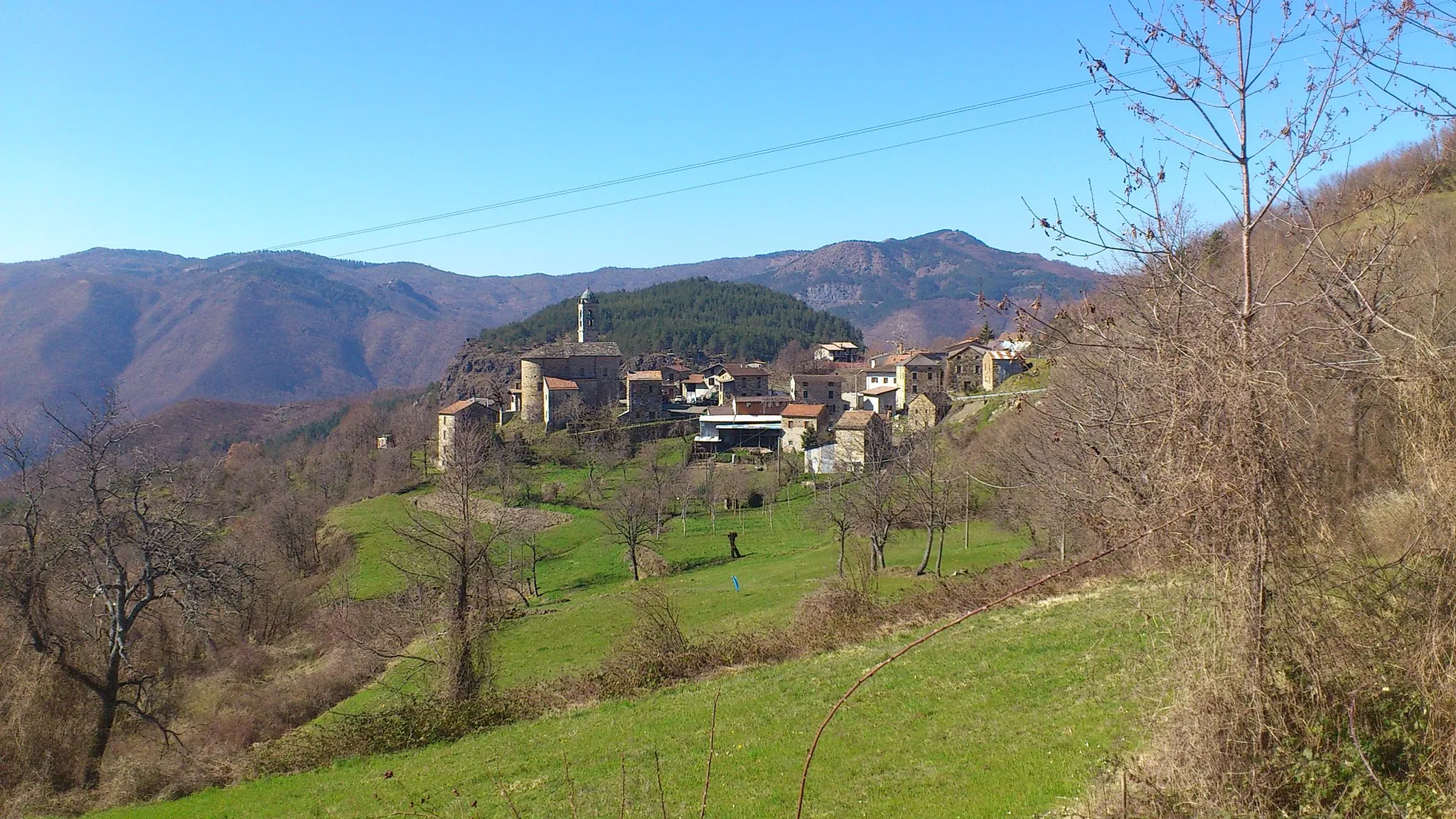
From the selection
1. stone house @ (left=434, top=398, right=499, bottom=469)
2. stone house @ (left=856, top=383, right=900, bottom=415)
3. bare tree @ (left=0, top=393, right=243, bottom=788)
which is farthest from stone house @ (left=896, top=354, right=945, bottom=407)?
bare tree @ (left=0, top=393, right=243, bottom=788)

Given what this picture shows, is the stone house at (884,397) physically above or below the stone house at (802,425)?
above

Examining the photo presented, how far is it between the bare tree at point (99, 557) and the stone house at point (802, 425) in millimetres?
50514

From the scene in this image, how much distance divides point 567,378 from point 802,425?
88.0 feet

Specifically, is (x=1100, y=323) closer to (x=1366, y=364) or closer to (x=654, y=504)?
(x=1366, y=364)

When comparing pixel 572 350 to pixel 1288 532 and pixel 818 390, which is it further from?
pixel 1288 532

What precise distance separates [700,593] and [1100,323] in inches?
1032

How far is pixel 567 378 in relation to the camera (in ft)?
272

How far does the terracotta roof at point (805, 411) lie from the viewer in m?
68.2

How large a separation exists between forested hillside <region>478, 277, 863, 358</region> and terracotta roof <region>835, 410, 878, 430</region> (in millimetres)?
86752

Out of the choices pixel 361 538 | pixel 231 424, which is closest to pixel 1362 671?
pixel 361 538

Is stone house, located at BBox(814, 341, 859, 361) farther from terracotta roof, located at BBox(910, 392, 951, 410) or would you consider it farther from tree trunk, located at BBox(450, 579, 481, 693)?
tree trunk, located at BBox(450, 579, 481, 693)

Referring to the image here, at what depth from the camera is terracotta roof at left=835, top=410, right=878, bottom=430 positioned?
2151 inches

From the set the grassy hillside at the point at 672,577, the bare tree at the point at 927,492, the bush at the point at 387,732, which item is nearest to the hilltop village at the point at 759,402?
the grassy hillside at the point at 672,577

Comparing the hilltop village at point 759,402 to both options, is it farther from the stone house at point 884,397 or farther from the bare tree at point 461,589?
the bare tree at point 461,589
